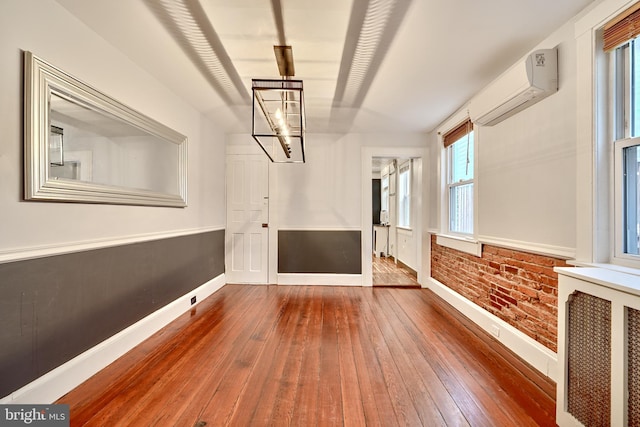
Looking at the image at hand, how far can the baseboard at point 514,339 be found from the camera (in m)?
1.86

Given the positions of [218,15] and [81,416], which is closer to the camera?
[81,416]

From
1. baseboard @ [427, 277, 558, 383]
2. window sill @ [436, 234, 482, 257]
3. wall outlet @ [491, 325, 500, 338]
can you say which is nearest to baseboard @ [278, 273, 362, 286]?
window sill @ [436, 234, 482, 257]

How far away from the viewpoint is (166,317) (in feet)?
8.99

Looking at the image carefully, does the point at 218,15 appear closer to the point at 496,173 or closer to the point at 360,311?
the point at 496,173

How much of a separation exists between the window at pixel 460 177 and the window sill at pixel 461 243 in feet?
0.52

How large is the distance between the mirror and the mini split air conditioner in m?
3.10

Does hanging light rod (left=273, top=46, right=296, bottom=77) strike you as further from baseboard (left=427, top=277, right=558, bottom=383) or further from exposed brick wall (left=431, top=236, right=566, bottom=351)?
baseboard (left=427, top=277, right=558, bottom=383)

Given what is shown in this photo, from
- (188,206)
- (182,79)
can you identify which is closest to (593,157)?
(182,79)

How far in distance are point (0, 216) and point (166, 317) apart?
1.73m

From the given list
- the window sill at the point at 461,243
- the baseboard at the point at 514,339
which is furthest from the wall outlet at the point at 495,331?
the window sill at the point at 461,243

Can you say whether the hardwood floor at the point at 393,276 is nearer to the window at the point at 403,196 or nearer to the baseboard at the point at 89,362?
the window at the point at 403,196

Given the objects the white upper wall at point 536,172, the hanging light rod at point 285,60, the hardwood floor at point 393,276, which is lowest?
the hardwood floor at point 393,276

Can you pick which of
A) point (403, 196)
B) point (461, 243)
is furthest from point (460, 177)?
point (403, 196)

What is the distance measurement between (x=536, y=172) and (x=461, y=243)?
128 cm
